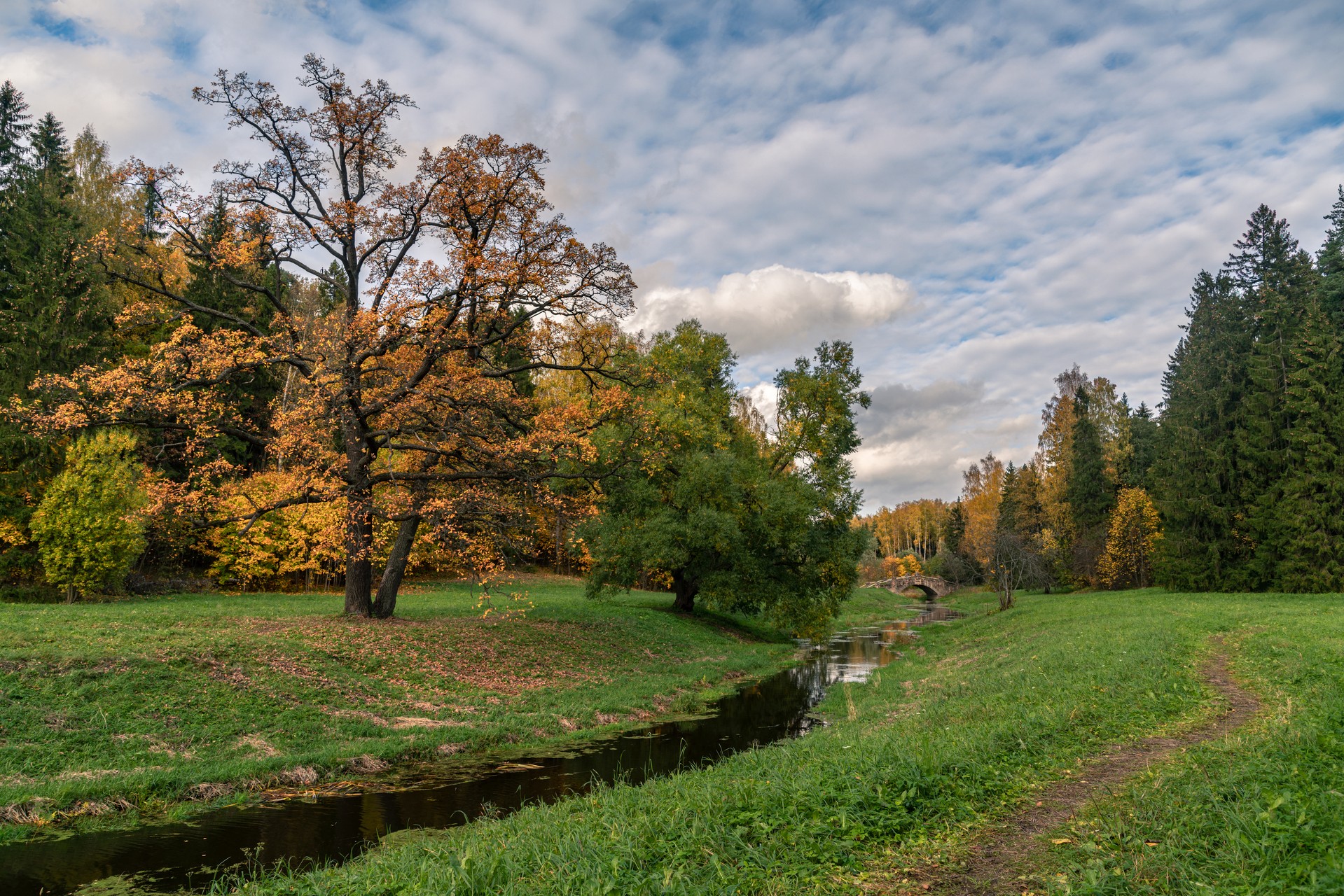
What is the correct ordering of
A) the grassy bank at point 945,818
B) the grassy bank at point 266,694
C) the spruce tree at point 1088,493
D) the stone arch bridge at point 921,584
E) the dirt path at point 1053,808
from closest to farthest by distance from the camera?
the grassy bank at point 945,818 → the dirt path at point 1053,808 → the grassy bank at point 266,694 → the spruce tree at point 1088,493 → the stone arch bridge at point 921,584

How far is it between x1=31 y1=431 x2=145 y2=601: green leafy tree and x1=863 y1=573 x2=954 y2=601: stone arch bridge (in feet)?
241

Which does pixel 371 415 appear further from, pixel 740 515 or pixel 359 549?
pixel 740 515

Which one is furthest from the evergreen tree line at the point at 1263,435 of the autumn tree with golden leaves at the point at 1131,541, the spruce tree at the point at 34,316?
the spruce tree at the point at 34,316

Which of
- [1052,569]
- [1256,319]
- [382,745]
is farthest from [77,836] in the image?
[1052,569]

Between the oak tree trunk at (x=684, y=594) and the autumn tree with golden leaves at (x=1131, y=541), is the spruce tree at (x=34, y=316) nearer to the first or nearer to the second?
the oak tree trunk at (x=684, y=594)

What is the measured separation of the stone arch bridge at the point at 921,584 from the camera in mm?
81438

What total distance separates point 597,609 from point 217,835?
69.0ft

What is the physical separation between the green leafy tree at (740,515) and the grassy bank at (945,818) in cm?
1679

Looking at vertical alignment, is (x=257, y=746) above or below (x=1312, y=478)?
below

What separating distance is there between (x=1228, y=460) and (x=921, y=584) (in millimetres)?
44071

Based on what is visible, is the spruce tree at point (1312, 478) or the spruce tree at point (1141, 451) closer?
the spruce tree at point (1312, 478)

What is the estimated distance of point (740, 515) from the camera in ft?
97.2

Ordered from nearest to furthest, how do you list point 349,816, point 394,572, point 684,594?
point 349,816 < point 394,572 < point 684,594

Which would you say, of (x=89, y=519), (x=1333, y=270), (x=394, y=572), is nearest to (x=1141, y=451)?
(x=1333, y=270)
